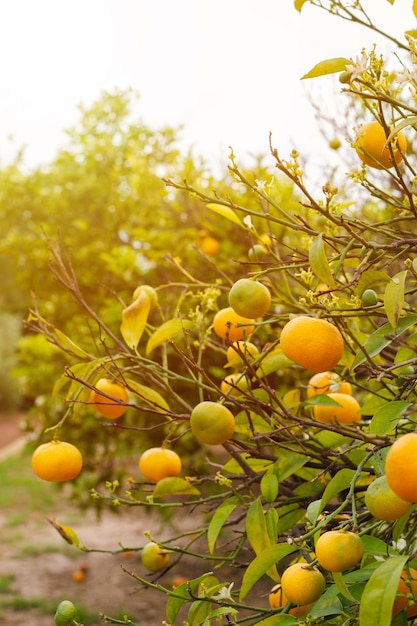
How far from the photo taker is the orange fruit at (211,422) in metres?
0.99

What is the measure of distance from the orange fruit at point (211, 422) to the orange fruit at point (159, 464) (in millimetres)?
296

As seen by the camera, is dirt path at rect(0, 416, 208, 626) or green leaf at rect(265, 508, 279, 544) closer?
green leaf at rect(265, 508, 279, 544)

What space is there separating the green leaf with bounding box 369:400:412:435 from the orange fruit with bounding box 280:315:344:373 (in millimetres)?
92

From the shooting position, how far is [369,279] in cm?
101

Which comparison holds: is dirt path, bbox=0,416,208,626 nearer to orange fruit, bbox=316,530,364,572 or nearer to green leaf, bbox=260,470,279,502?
green leaf, bbox=260,470,279,502

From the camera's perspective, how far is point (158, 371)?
1223 millimetres

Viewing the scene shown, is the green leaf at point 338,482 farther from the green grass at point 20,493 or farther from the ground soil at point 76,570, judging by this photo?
the green grass at point 20,493

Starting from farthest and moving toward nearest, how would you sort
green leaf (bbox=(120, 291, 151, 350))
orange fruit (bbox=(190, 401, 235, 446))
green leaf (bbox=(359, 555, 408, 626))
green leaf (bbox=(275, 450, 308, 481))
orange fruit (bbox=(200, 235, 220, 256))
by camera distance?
orange fruit (bbox=(200, 235, 220, 256)) → green leaf (bbox=(120, 291, 151, 350)) → green leaf (bbox=(275, 450, 308, 481)) → orange fruit (bbox=(190, 401, 235, 446)) → green leaf (bbox=(359, 555, 408, 626))

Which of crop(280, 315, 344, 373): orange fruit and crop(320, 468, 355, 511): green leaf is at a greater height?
crop(280, 315, 344, 373): orange fruit

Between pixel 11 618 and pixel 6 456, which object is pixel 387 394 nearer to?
pixel 11 618

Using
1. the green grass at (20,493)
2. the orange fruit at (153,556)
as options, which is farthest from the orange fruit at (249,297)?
the green grass at (20,493)

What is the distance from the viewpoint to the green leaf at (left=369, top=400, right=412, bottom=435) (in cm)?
91

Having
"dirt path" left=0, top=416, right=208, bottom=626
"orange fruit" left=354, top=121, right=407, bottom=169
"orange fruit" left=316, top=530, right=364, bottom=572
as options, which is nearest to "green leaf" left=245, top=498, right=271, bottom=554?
"orange fruit" left=316, top=530, right=364, bottom=572

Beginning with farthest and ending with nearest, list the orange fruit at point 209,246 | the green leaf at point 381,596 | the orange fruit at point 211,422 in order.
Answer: the orange fruit at point 209,246 → the orange fruit at point 211,422 → the green leaf at point 381,596
